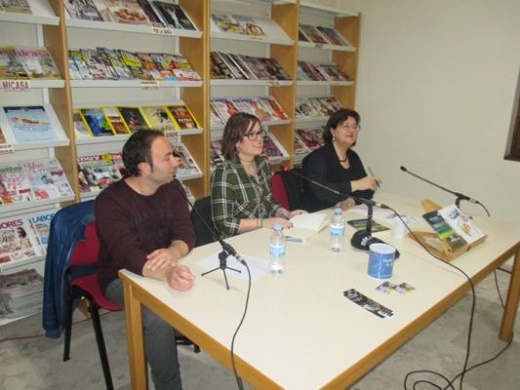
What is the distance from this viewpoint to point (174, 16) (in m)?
2.76

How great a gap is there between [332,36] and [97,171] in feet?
8.06

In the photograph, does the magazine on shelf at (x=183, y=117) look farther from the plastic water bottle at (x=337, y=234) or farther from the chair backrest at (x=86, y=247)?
the plastic water bottle at (x=337, y=234)

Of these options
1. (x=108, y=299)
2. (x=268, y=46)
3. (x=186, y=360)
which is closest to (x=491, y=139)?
(x=268, y=46)

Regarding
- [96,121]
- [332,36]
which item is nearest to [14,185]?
[96,121]

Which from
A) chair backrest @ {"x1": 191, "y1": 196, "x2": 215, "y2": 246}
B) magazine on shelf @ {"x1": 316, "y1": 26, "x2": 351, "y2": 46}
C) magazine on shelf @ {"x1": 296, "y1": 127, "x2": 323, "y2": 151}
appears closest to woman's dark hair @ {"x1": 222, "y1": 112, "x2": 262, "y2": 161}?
chair backrest @ {"x1": 191, "y1": 196, "x2": 215, "y2": 246}

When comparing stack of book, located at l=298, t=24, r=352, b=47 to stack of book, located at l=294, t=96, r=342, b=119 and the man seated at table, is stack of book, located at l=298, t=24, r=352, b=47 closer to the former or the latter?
stack of book, located at l=294, t=96, r=342, b=119

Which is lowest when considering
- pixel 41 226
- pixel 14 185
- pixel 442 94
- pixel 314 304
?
pixel 41 226

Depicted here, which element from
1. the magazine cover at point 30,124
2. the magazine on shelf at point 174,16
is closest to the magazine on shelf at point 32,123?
the magazine cover at point 30,124

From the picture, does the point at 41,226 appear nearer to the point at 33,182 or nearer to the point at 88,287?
the point at 33,182

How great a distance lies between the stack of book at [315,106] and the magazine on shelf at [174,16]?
1207 mm

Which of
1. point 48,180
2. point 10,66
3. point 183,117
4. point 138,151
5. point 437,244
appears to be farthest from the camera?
point 183,117

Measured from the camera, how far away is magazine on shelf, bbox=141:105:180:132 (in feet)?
9.17

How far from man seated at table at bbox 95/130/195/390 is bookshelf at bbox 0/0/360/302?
2.66 ft

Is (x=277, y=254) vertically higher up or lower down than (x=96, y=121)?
lower down
